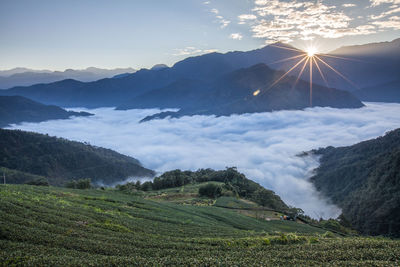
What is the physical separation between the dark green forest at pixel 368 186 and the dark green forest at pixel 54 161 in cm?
13675

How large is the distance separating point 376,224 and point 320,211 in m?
57.2

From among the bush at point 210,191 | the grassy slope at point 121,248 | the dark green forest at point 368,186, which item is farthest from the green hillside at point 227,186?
the grassy slope at point 121,248

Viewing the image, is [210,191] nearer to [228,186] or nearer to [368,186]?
[228,186]

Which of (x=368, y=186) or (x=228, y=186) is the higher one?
(x=368, y=186)

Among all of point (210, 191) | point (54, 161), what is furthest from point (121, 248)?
point (54, 161)

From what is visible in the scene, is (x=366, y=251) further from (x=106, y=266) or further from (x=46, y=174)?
(x=46, y=174)

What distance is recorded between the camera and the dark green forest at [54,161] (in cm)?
15875

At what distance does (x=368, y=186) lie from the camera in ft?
364

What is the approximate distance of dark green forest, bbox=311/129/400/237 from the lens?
82.0 metres

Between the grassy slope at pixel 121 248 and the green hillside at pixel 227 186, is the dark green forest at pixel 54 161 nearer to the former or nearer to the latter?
the green hillside at pixel 227 186

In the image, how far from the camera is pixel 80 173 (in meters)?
168

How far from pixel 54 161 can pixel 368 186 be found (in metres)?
187

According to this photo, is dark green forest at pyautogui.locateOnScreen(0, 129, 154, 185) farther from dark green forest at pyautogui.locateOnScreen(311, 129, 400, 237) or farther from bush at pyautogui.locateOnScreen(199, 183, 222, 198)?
dark green forest at pyautogui.locateOnScreen(311, 129, 400, 237)

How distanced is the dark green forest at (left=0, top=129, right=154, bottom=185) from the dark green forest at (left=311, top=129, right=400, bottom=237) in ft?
449
